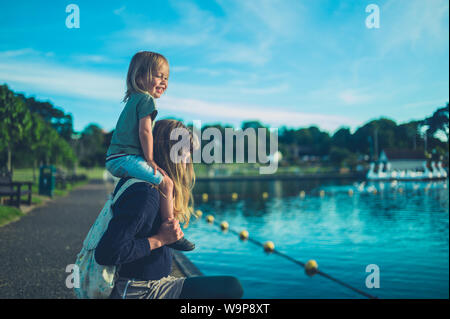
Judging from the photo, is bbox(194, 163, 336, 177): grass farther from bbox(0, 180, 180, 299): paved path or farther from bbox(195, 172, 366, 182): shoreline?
bbox(0, 180, 180, 299): paved path

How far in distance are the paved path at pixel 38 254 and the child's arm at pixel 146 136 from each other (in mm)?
2576

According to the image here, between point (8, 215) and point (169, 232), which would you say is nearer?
point (169, 232)

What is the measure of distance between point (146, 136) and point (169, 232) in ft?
1.30

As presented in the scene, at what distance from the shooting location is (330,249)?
14148 millimetres

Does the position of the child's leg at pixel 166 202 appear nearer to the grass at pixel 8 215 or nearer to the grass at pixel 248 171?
the grass at pixel 8 215

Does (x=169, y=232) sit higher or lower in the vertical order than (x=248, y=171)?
higher

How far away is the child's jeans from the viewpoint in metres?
1.42

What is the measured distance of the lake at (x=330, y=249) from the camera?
33.8ft

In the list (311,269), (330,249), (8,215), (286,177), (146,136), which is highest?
(146,136)

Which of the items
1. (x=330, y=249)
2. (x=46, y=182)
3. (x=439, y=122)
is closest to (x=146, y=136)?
(x=439, y=122)

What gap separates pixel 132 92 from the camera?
1.48 meters

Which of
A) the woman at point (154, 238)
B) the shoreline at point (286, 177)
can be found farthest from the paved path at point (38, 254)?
the shoreline at point (286, 177)

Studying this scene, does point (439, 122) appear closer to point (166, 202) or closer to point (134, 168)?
point (166, 202)
